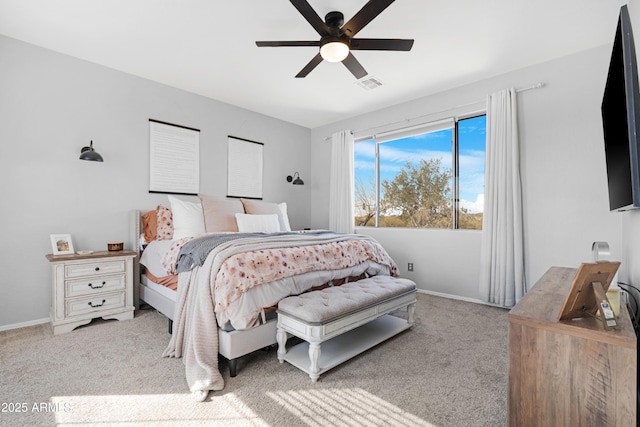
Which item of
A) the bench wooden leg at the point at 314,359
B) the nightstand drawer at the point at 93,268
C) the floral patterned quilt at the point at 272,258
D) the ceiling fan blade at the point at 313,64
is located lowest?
the bench wooden leg at the point at 314,359

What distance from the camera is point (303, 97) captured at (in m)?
3.95

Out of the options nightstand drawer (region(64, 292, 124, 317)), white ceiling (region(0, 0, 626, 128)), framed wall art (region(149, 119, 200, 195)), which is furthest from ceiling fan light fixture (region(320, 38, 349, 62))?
nightstand drawer (region(64, 292, 124, 317))

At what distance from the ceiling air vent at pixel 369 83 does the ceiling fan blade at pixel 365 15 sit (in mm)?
1334

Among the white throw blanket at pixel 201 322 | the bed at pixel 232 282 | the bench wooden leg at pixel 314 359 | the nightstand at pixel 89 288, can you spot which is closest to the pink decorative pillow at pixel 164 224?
the bed at pixel 232 282

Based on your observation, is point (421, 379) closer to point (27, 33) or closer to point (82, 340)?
point (82, 340)

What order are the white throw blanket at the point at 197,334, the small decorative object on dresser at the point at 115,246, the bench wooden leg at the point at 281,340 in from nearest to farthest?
1. the white throw blanket at the point at 197,334
2. the bench wooden leg at the point at 281,340
3. the small decorative object on dresser at the point at 115,246

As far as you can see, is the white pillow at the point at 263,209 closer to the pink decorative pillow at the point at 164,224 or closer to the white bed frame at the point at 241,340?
the pink decorative pillow at the point at 164,224

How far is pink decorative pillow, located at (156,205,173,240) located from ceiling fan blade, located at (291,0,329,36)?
2.41 meters

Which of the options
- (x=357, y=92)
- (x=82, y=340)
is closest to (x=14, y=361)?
(x=82, y=340)

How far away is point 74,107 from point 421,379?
152 inches

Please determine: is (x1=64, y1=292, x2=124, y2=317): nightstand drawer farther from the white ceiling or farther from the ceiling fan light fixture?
the ceiling fan light fixture

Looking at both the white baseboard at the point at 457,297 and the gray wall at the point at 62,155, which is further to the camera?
the white baseboard at the point at 457,297

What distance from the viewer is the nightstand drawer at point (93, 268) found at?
2574 mm

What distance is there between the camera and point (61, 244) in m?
2.77
